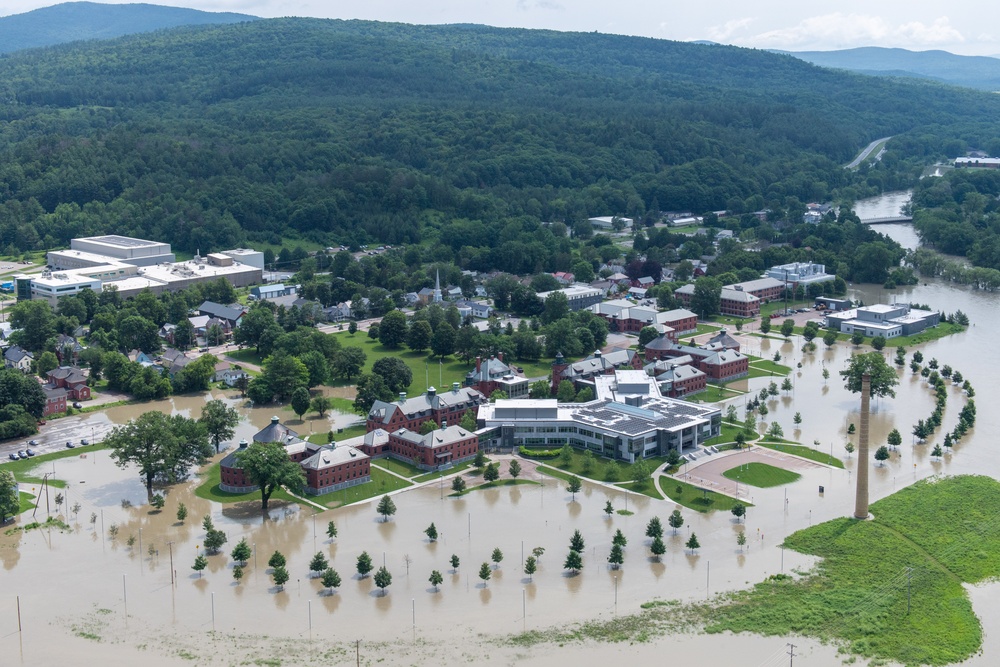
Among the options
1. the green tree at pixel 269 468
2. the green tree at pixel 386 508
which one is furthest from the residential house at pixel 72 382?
the green tree at pixel 386 508

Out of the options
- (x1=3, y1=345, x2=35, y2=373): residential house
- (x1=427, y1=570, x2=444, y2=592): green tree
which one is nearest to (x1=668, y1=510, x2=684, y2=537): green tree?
(x1=427, y1=570, x2=444, y2=592): green tree

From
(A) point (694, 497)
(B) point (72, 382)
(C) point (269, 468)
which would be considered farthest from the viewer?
(B) point (72, 382)

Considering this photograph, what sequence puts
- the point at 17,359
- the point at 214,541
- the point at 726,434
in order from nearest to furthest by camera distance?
the point at 214,541, the point at 726,434, the point at 17,359

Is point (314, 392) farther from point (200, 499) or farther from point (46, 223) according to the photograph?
point (46, 223)

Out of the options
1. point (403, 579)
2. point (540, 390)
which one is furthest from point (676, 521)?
point (540, 390)

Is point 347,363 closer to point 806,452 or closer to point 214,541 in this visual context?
point 214,541

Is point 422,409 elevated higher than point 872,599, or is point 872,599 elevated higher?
point 422,409

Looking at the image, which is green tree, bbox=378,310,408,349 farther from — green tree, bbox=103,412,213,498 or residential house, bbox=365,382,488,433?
green tree, bbox=103,412,213,498

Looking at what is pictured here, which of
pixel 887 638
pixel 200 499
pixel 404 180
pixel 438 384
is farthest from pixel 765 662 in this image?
pixel 404 180

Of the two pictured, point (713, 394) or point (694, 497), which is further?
point (713, 394)

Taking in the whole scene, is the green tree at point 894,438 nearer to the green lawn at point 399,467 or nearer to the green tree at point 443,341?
the green lawn at point 399,467
